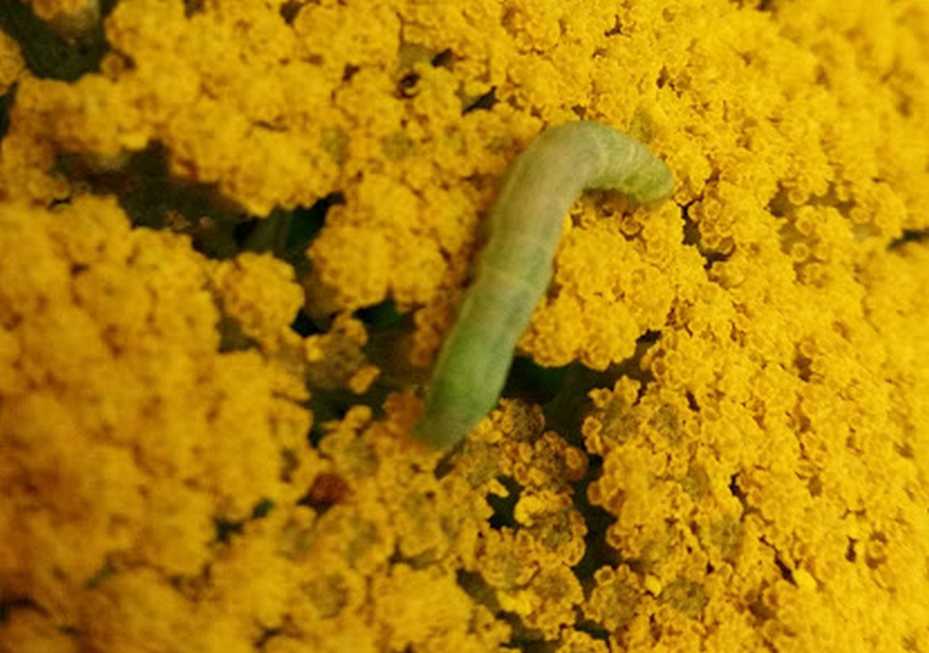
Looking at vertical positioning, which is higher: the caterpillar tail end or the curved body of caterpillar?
the curved body of caterpillar

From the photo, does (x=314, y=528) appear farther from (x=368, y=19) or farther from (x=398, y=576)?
(x=368, y=19)

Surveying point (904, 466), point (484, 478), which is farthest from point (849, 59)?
point (484, 478)

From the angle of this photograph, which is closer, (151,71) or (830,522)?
(151,71)

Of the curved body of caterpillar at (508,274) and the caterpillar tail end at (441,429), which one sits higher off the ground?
the curved body of caterpillar at (508,274)
